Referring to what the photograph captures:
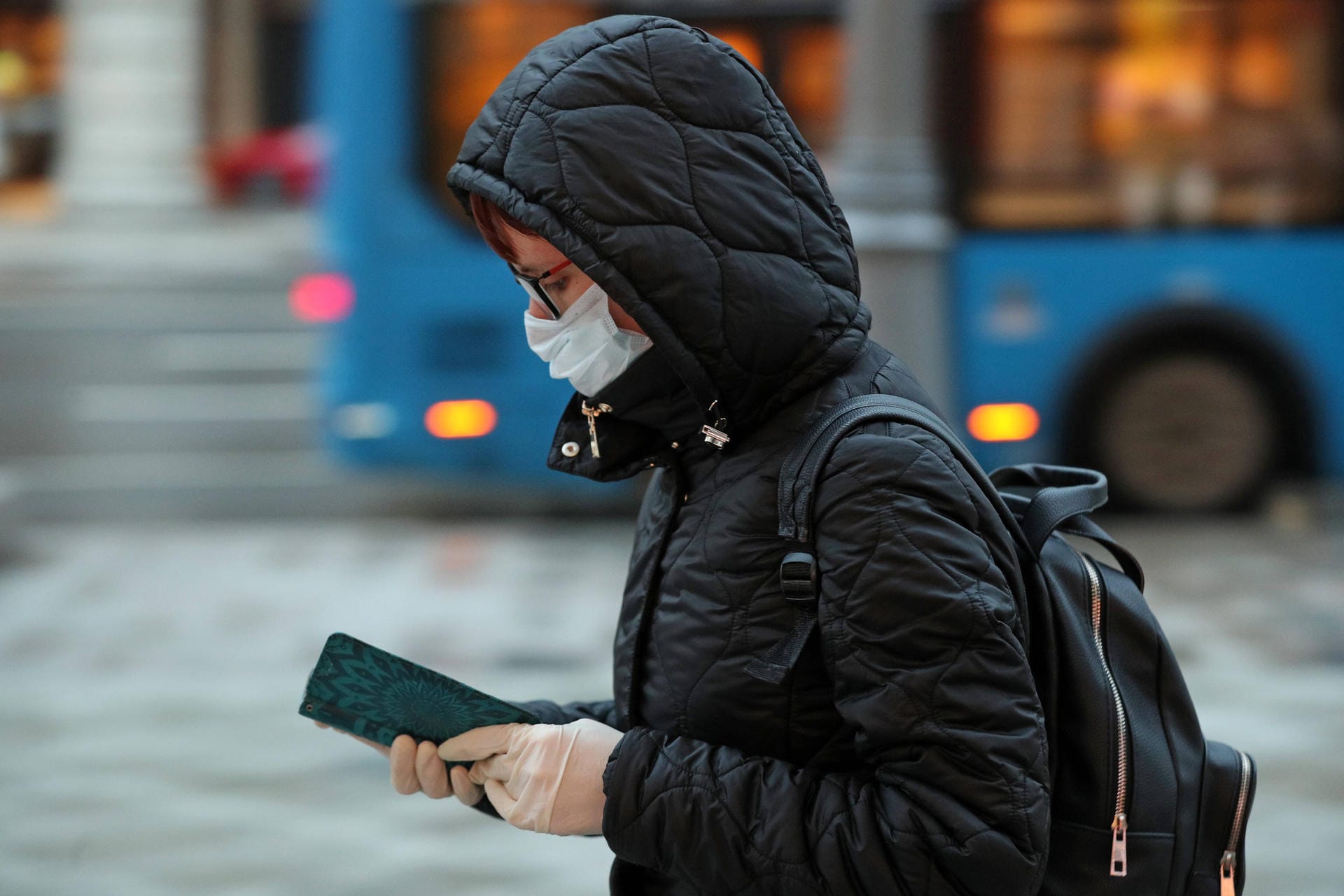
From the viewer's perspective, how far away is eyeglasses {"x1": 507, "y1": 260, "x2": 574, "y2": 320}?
6.21ft

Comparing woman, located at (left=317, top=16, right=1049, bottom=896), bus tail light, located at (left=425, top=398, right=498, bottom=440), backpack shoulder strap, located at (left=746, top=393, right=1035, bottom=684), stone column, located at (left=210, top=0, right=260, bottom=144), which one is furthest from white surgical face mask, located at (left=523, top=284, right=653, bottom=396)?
stone column, located at (left=210, top=0, right=260, bottom=144)

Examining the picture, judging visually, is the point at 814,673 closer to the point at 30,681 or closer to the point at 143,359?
the point at 30,681

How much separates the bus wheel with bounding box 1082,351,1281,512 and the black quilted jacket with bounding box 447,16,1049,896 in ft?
22.8

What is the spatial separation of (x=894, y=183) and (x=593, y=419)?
3507 mm

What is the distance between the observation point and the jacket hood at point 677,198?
5.51 ft

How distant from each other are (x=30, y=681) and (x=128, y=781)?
121cm

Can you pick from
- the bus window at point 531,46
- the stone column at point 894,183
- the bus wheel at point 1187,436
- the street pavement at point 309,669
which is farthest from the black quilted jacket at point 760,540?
the bus wheel at point 1187,436

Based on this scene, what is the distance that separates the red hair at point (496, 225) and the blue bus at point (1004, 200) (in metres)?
6.24

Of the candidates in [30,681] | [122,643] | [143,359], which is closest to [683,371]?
[30,681]

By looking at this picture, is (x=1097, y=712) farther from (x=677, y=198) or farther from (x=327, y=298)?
(x=327, y=298)

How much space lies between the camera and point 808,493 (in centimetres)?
163

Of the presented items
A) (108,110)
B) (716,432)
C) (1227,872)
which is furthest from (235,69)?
(1227,872)

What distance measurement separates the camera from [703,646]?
1.74m

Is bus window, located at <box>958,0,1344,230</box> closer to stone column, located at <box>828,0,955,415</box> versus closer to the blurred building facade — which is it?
stone column, located at <box>828,0,955,415</box>
